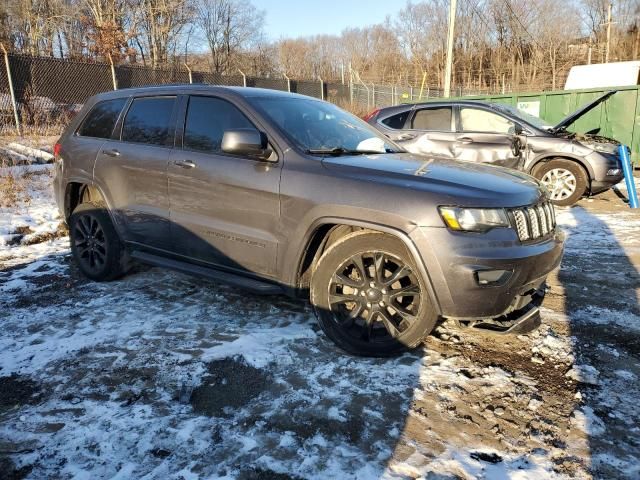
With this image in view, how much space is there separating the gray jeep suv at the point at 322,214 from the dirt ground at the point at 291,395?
0.30 metres

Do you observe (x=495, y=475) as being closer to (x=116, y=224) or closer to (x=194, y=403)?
(x=194, y=403)

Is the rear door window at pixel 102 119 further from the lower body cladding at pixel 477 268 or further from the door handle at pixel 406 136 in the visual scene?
the door handle at pixel 406 136

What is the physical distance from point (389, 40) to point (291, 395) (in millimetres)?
58505

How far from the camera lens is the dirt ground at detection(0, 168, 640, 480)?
7.04 ft

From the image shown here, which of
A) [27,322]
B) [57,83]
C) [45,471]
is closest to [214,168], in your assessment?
[27,322]

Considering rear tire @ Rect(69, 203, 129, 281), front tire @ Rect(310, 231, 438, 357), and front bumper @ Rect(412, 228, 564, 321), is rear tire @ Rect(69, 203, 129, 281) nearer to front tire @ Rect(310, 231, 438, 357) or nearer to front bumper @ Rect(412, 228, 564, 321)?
front tire @ Rect(310, 231, 438, 357)

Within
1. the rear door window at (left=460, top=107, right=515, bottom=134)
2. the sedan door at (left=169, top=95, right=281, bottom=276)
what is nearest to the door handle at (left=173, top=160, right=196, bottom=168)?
the sedan door at (left=169, top=95, right=281, bottom=276)

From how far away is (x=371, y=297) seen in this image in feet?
9.66

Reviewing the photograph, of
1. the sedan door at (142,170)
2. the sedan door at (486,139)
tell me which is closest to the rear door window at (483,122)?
the sedan door at (486,139)

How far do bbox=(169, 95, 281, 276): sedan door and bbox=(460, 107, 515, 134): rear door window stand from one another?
5521mm

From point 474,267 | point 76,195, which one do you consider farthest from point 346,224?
point 76,195

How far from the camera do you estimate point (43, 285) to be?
4445mm

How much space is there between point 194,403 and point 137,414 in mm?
295

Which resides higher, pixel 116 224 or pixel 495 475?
pixel 116 224
